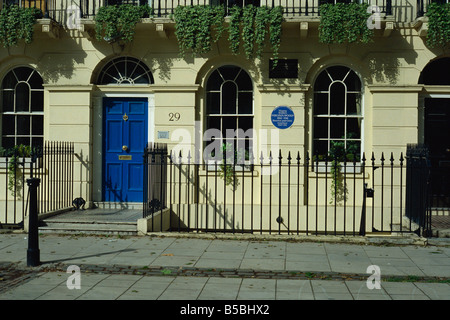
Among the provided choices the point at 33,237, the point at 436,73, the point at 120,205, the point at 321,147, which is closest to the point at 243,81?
the point at 321,147

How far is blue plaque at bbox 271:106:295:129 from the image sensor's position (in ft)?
42.0

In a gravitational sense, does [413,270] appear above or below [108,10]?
below

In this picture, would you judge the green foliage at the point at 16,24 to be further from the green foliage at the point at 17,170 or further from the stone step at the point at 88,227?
the stone step at the point at 88,227

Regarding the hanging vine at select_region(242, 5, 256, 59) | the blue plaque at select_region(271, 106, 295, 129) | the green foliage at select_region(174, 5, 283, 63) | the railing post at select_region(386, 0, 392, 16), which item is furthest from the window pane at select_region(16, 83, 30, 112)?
the railing post at select_region(386, 0, 392, 16)

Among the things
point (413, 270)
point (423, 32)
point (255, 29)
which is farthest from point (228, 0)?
point (413, 270)

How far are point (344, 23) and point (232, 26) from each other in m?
2.47

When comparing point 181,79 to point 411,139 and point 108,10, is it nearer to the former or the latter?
point 108,10

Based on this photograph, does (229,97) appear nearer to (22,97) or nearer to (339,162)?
(339,162)

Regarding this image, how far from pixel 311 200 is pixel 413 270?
4.86 meters

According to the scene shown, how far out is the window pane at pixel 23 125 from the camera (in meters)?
13.7

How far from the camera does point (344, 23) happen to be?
1212 centimetres

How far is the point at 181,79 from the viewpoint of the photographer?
1302 cm
